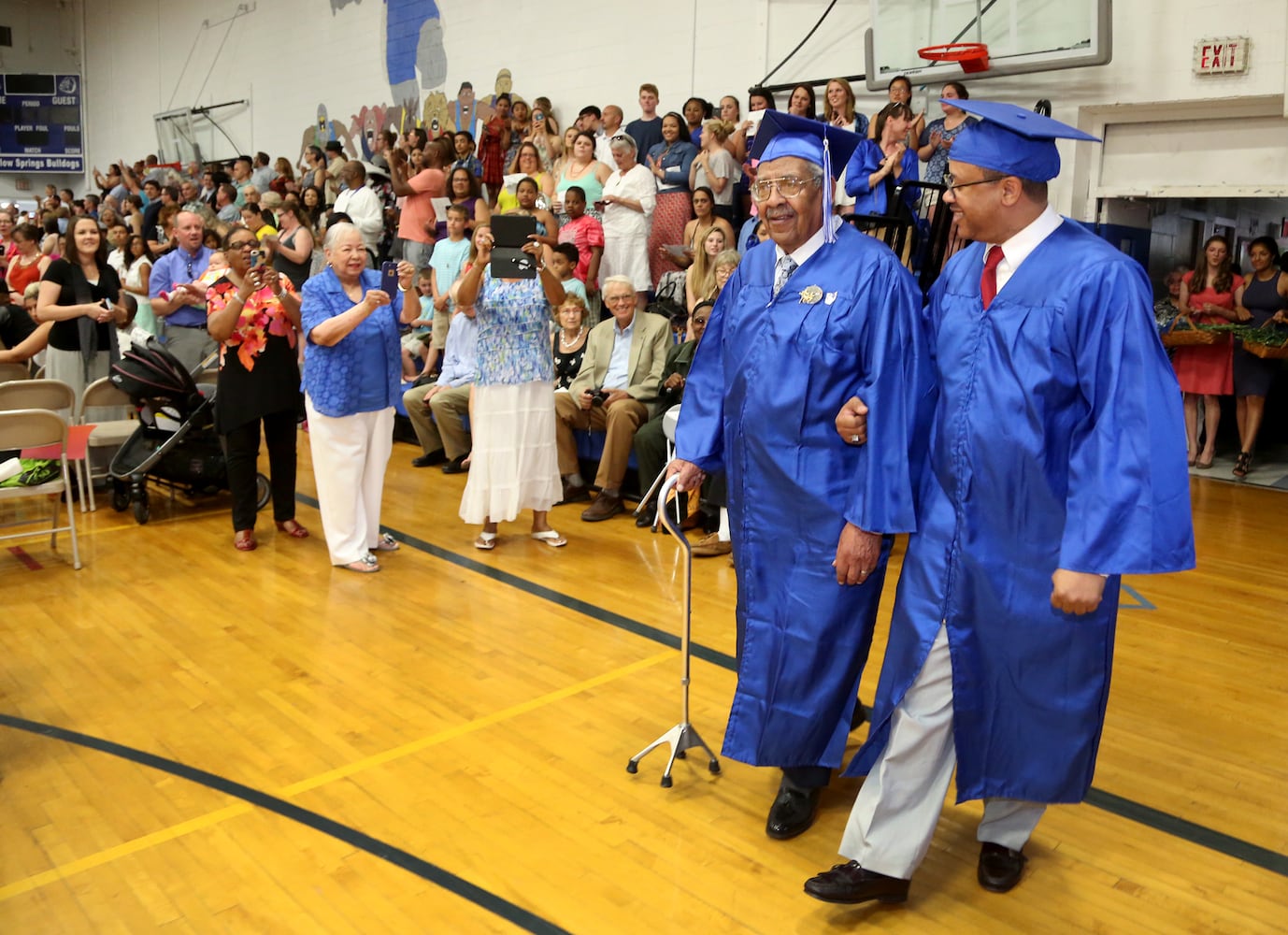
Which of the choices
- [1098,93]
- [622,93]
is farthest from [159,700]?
[622,93]

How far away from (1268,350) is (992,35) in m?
3.02

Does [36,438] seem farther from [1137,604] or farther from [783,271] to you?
[1137,604]

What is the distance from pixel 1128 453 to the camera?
87.8 inches

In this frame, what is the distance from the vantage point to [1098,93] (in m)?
7.94

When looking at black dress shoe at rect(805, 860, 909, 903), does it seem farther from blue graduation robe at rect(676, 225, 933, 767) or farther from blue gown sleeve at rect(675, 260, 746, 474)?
blue gown sleeve at rect(675, 260, 746, 474)

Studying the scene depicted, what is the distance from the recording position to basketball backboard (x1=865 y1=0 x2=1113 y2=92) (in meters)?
7.66

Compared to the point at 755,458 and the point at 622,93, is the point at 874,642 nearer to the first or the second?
the point at 755,458

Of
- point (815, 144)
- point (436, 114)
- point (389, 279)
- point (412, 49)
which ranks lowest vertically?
point (389, 279)

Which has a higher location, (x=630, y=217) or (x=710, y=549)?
(x=630, y=217)

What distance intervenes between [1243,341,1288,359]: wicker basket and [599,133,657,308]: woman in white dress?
4465mm

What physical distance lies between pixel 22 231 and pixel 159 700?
19.0ft

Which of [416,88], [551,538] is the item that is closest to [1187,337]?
[551,538]

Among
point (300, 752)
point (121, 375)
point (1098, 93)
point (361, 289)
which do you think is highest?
point (1098, 93)

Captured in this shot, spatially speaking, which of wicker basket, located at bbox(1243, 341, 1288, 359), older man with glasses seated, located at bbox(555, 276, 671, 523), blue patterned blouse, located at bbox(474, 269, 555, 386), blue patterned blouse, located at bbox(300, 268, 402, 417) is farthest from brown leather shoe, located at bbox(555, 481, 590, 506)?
wicker basket, located at bbox(1243, 341, 1288, 359)
